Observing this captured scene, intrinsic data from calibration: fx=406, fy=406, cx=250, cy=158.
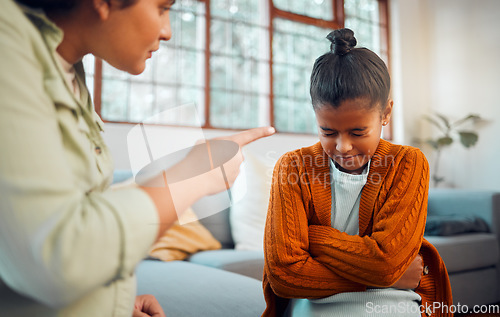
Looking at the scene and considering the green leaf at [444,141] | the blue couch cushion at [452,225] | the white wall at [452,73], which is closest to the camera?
the blue couch cushion at [452,225]

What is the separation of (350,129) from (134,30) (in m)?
0.57

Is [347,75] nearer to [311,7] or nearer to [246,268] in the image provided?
[246,268]

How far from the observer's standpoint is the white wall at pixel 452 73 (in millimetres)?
4379

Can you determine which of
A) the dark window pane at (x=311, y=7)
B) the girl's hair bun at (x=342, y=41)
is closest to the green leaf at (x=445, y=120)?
the dark window pane at (x=311, y=7)

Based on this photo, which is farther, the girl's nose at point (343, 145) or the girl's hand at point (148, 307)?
the girl's nose at point (343, 145)

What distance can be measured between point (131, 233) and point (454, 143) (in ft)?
16.6

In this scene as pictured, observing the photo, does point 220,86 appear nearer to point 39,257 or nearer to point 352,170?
point 352,170

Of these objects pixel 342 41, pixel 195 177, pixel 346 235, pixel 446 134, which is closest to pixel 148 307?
pixel 195 177

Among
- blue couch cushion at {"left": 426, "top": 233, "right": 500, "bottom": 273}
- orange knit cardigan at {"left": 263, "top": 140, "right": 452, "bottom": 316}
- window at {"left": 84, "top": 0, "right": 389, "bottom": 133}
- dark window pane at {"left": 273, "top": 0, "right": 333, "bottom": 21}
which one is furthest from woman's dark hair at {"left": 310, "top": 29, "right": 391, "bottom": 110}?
dark window pane at {"left": 273, "top": 0, "right": 333, "bottom": 21}

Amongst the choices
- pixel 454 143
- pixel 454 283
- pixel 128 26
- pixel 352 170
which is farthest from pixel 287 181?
pixel 454 143

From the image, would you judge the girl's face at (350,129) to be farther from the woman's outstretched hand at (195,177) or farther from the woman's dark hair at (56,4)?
the woman's dark hair at (56,4)

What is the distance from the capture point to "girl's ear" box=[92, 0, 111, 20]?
419 millimetres

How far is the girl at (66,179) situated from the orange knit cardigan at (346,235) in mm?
479

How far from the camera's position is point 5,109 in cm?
33
